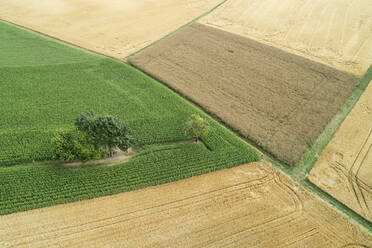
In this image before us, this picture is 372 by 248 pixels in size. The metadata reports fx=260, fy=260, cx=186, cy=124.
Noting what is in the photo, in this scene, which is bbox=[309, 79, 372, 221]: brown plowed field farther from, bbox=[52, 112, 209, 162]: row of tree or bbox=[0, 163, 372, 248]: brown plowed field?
bbox=[52, 112, 209, 162]: row of tree

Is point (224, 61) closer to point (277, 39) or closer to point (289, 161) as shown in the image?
point (277, 39)

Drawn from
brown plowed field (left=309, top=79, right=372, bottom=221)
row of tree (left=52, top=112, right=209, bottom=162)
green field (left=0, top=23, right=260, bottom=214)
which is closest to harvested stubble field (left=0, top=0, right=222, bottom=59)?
green field (left=0, top=23, right=260, bottom=214)

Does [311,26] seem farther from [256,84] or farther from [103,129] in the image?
[103,129]

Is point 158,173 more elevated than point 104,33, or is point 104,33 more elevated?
point 104,33

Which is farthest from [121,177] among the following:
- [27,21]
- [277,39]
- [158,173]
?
[27,21]

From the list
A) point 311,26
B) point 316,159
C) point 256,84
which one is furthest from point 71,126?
point 311,26
